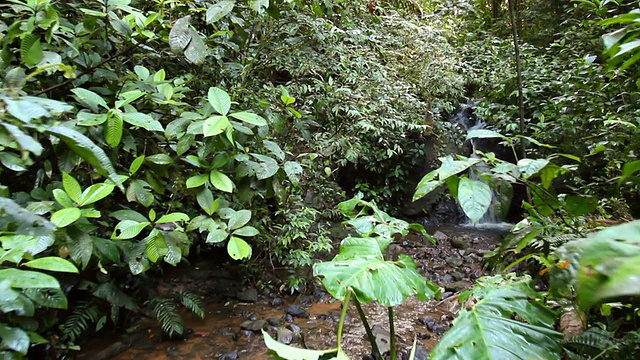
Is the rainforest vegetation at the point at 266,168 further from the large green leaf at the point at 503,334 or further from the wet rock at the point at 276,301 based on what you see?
the wet rock at the point at 276,301

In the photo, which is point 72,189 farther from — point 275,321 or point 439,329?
point 439,329

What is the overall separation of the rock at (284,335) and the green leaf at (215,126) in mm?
1825

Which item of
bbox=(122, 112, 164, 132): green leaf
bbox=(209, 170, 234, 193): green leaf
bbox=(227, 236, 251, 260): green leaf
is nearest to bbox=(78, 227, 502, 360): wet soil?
bbox=(227, 236, 251, 260): green leaf

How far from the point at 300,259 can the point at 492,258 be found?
1.93 metres

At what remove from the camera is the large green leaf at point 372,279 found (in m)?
0.99

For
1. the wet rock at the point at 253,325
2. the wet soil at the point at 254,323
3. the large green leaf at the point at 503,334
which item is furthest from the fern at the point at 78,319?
the large green leaf at the point at 503,334

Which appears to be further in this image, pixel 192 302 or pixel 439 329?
pixel 439 329

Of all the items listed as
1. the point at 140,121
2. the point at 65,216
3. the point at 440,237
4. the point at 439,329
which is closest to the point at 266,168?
the point at 140,121

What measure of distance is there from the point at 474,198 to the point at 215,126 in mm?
1092

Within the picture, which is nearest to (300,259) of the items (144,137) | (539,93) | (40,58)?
(144,137)

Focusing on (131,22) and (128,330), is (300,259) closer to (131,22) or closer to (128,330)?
(128,330)

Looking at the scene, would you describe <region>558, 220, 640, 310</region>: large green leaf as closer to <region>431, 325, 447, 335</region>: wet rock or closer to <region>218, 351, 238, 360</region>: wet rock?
<region>218, 351, 238, 360</region>: wet rock

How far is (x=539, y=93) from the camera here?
4.74m

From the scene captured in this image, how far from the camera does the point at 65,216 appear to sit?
1.26 meters
